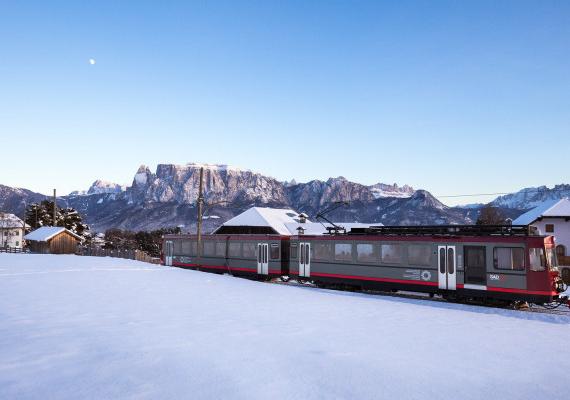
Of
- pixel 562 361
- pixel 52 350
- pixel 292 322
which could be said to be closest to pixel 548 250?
pixel 562 361

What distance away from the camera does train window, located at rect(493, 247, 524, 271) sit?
1698 cm

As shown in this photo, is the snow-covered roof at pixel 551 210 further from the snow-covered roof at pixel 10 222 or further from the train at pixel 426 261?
the snow-covered roof at pixel 10 222

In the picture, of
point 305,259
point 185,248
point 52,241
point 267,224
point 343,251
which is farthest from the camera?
point 52,241

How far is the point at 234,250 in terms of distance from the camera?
29953 mm

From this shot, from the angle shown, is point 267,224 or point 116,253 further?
Answer: point 267,224

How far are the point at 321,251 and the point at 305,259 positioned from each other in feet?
4.59

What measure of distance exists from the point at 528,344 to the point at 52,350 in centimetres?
886

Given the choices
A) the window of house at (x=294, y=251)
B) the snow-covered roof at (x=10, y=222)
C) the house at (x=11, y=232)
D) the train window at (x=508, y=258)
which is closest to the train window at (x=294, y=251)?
the window of house at (x=294, y=251)

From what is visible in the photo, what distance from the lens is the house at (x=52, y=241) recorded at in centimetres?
5459

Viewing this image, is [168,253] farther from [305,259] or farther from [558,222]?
[558,222]

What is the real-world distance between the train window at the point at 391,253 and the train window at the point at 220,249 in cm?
1320

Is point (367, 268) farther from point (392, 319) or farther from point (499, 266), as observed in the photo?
point (392, 319)

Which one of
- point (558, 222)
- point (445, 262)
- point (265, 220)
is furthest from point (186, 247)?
point (558, 222)

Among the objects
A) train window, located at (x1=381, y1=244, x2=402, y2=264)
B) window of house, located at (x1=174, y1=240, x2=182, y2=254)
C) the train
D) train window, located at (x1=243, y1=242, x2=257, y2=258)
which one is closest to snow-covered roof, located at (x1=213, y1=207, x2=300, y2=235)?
window of house, located at (x1=174, y1=240, x2=182, y2=254)
